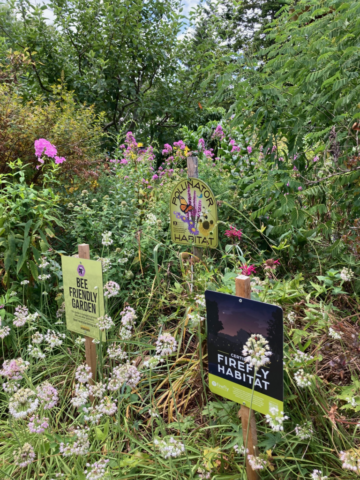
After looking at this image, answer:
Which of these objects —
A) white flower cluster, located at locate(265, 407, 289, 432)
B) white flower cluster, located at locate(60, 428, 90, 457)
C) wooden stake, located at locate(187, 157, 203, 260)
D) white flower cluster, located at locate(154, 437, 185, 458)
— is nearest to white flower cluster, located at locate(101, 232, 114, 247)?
wooden stake, located at locate(187, 157, 203, 260)


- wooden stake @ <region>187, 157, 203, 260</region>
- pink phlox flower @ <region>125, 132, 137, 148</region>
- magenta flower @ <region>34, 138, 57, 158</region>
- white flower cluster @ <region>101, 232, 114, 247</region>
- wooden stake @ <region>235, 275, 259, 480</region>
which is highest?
pink phlox flower @ <region>125, 132, 137, 148</region>

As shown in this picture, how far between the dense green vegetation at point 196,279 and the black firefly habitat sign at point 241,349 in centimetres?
12

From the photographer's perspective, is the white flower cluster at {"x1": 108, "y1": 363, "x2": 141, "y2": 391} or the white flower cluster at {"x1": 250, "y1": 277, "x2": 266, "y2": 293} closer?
the white flower cluster at {"x1": 108, "y1": 363, "x2": 141, "y2": 391}

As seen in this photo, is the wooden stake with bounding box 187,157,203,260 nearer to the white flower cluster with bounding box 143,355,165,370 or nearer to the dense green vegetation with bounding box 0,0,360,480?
the dense green vegetation with bounding box 0,0,360,480

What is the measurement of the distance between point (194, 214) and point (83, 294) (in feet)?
3.07

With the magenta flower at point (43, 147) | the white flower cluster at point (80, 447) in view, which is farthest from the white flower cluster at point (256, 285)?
the magenta flower at point (43, 147)

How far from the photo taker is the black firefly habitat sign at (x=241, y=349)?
1.12 meters

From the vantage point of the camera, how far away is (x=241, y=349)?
4.04ft

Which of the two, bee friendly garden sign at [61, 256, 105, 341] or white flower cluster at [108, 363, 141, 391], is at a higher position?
bee friendly garden sign at [61, 256, 105, 341]

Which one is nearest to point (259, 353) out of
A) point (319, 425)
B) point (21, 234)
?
point (319, 425)

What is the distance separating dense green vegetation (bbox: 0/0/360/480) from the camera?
1.29 meters

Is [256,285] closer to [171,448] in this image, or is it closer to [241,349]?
[241,349]

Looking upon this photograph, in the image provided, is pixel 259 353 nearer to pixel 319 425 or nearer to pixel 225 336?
pixel 225 336

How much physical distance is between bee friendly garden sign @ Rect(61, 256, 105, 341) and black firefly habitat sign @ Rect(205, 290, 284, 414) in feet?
2.07
